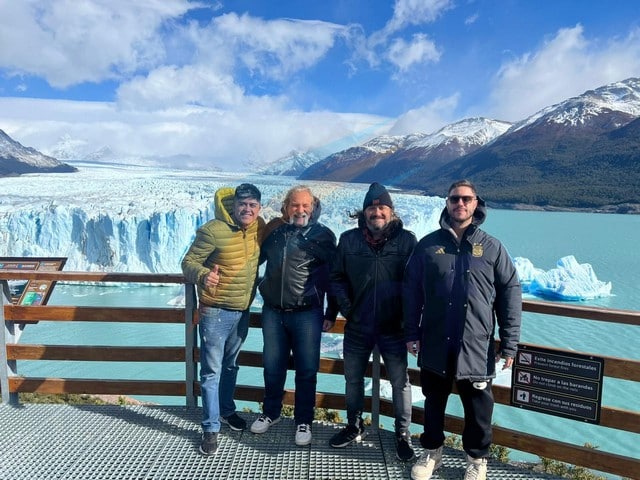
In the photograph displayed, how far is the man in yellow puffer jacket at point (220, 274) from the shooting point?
8.19ft

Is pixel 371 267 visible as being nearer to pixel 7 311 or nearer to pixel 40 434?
pixel 40 434

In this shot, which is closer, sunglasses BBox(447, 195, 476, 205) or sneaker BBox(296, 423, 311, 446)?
Answer: sunglasses BBox(447, 195, 476, 205)

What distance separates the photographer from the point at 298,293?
2480mm

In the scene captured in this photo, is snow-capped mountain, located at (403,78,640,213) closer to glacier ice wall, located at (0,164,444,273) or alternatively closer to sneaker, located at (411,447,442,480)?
glacier ice wall, located at (0,164,444,273)

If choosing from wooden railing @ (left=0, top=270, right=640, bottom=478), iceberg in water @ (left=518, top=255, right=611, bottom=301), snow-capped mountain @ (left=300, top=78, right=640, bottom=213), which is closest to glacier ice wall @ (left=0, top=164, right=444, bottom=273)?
iceberg in water @ (left=518, top=255, right=611, bottom=301)

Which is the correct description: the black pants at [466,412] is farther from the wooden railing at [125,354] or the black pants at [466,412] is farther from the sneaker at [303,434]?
the sneaker at [303,434]

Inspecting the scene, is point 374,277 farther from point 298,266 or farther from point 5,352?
point 5,352

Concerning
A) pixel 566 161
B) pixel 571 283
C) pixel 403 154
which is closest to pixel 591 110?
pixel 566 161

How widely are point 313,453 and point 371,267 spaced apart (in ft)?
3.47

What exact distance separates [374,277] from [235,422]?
3.95ft

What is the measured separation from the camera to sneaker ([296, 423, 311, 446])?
8.38ft

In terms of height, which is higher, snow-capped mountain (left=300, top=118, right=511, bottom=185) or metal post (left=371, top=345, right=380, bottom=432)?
snow-capped mountain (left=300, top=118, right=511, bottom=185)

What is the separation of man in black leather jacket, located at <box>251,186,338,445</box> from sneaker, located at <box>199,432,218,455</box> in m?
0.40

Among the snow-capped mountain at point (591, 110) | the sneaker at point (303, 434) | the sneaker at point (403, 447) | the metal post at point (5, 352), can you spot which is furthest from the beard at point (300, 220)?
the snow-capped mountain at point (591, 110)
